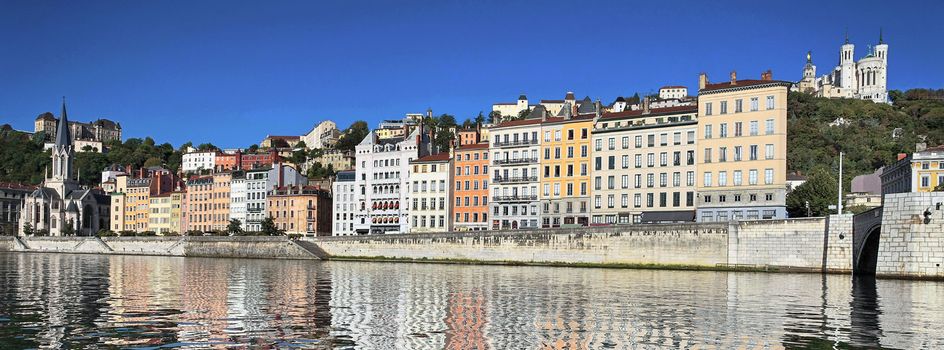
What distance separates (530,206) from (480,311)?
5818cm

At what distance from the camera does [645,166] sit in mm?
79562

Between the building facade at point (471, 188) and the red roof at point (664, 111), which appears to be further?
the building facade at point (471, 188)

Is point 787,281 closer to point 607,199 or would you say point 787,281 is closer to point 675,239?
point 675,239

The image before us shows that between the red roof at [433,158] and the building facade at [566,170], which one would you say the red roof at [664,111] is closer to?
the building facade at [566,170]

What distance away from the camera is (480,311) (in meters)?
31.7

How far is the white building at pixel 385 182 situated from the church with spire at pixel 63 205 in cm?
6482

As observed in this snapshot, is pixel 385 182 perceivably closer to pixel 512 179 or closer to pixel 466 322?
pixel 512 179

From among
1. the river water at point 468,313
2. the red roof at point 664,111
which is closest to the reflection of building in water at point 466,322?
the river water at point 468,313

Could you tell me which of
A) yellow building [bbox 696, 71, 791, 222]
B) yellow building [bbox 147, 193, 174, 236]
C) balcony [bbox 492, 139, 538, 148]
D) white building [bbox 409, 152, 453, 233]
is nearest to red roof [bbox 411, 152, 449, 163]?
white building [bbox 409, 152, 453, 233]

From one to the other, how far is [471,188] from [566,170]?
12.9 m

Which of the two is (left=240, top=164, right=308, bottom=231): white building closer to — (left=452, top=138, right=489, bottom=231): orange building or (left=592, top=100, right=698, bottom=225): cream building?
(left=452, top=138, right=489, bottom=231): orange building

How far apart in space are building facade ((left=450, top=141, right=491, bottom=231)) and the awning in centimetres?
2017

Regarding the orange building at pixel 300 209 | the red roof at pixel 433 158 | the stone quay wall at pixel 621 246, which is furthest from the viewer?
the orange building at pixel 300 209

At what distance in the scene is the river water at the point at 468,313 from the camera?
2392 cm
